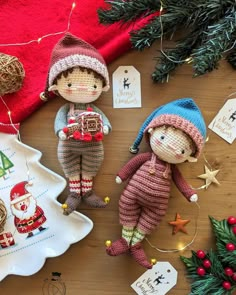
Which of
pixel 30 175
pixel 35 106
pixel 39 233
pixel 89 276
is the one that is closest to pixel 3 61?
pixel 35 106

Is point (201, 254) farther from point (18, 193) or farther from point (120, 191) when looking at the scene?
point (18, 193)

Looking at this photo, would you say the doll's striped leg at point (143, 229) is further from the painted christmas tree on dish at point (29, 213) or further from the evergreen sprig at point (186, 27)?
the evergreen sprig at point (186, 27)

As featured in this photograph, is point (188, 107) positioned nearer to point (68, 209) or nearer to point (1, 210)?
point (68, 209)

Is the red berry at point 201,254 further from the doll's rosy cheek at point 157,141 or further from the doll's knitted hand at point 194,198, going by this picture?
the doll's rosy cheek at point 157,141

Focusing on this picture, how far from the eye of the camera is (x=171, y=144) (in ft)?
3.06

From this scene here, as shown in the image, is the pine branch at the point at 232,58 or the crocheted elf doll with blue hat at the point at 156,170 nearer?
the crocheted elf doll with blue hat at the point at 156,170

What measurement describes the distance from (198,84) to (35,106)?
391 millimetres

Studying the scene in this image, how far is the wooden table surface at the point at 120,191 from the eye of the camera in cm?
108

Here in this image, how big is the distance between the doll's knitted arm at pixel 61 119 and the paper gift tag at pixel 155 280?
0.40 meters

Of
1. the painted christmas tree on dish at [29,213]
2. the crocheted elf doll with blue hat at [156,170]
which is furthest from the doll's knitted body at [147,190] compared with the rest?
the painted christmas tree on dish at [29,213]

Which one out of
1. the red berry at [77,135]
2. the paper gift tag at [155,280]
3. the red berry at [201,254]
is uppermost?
the red berry at [77,135]

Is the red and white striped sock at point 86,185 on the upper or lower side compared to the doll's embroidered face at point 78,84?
lower

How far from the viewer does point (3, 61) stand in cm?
97

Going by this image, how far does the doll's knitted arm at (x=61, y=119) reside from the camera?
97 centimetres
